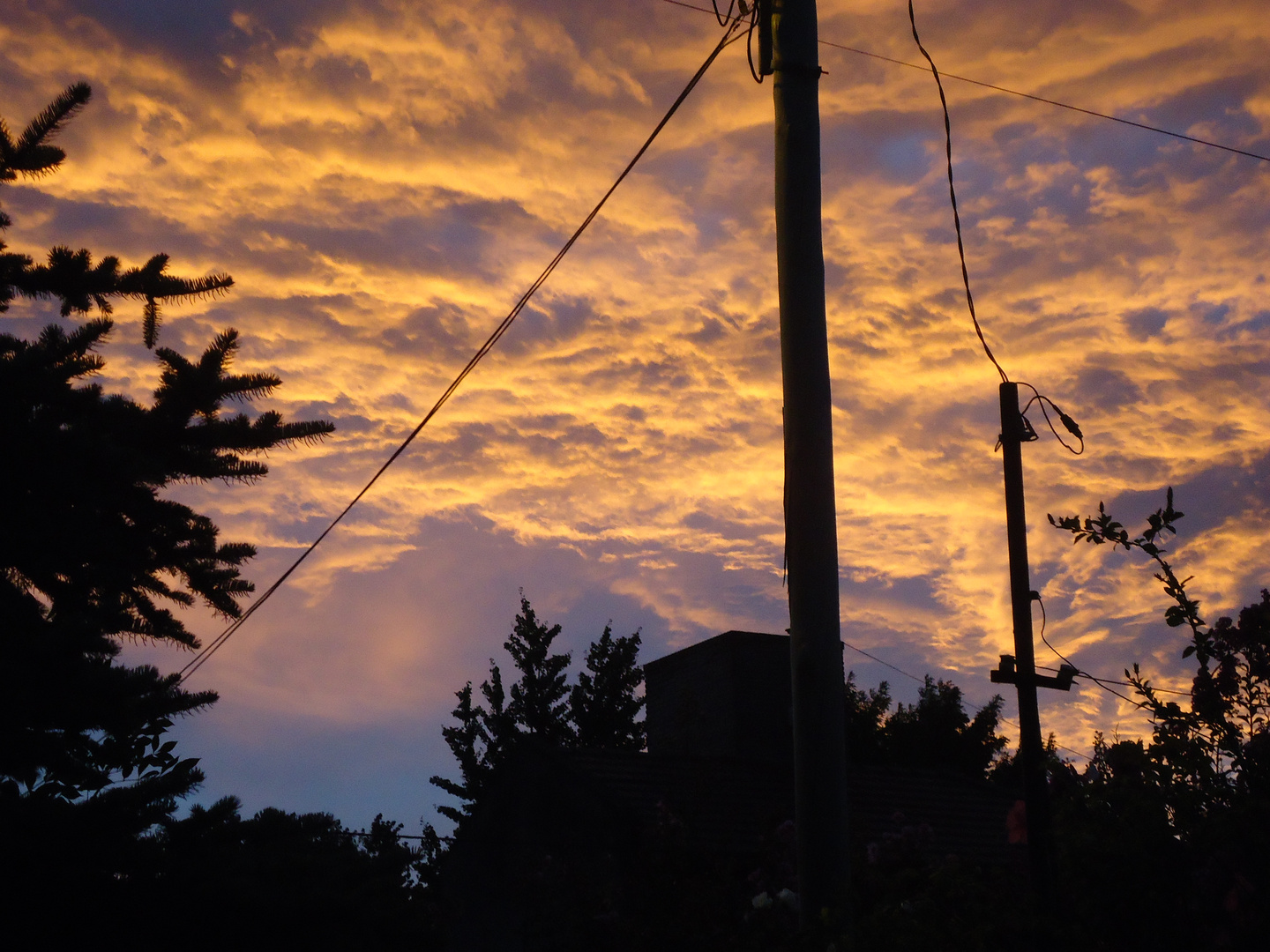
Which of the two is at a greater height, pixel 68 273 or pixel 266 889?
pixel 68 273

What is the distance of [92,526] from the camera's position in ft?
16.4

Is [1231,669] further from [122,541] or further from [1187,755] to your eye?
[122,541]

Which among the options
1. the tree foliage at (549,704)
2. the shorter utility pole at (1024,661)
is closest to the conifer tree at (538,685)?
the tree foliage at (549,704)

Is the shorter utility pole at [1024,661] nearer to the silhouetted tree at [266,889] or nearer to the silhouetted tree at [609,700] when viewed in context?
the silhouetted tree at [266,889]

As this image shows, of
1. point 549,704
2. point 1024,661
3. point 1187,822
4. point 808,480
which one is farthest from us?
point 549,704

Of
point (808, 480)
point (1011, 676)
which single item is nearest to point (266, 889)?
point (808, 480)

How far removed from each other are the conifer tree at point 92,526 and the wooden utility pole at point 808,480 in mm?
2481

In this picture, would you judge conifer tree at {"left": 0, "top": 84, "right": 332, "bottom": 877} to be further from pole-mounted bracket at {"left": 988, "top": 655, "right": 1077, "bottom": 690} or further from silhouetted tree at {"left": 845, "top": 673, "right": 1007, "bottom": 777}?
silhouetted tree at {"left": 845, "top": 673, "right": 1007, "bottom": 777}

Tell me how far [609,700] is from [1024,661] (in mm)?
29839

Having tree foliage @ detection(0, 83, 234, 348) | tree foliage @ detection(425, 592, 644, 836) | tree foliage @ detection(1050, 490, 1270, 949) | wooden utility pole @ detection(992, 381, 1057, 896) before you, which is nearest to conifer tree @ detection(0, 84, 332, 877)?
tree foliage @ detection(0, 83, 234, 348)

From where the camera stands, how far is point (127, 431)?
5.31m

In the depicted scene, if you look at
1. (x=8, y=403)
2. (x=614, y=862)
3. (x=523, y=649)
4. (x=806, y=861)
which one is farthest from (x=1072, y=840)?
(x=523, y=649)

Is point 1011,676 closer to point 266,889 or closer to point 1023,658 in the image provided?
point 1023,658

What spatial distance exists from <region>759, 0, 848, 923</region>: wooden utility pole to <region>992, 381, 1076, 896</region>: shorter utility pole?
9.60 feet
